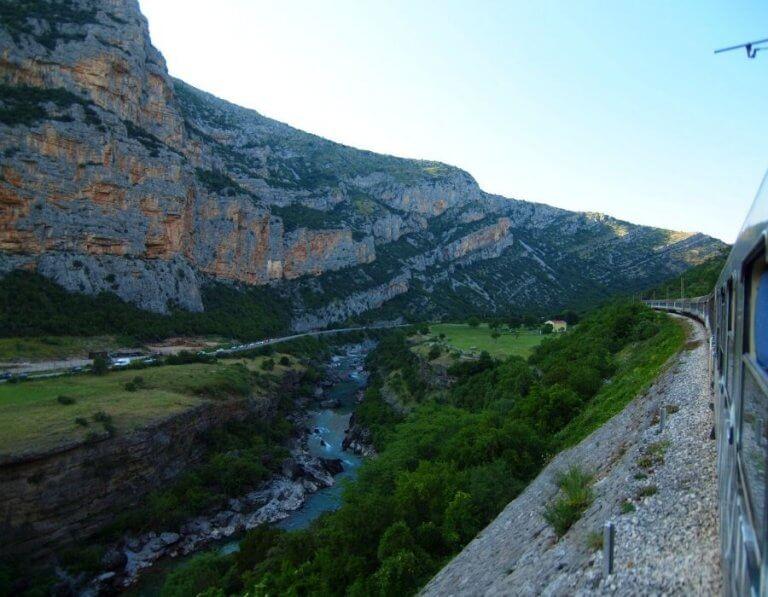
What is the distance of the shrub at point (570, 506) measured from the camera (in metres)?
8.57

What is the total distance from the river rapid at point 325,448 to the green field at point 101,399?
6936 mm

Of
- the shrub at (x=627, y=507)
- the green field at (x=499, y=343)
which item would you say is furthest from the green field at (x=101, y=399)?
the shrub at (x=627, y=507)

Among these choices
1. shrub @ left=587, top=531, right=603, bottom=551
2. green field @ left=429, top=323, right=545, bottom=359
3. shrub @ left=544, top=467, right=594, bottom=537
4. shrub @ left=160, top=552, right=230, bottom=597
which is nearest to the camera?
shrub @ left=587, top=531, right=603, bottom=551

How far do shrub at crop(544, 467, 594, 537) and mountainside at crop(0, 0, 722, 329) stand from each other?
58298 mm

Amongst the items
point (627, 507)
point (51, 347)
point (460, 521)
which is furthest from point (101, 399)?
point (627, 507)

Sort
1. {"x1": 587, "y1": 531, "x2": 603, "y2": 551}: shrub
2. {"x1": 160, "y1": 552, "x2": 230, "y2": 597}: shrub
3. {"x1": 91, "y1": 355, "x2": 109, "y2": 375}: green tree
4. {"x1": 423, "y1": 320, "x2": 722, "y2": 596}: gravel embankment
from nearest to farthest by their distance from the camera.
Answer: {"x1": 423, "y1": 320, "x2": 722, "y2": 596}: gravel embankment < {"x1": 587, "y1": 531, "x2": 603, "y2": 551}: shrub < {"x1": 160, "y1": 552, "x2": 230, "y2": 597}: shrub < {"x1": 91, "y1": 355, "x2": 109, "y2": 375}: green tree

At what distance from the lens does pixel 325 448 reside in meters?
37.4

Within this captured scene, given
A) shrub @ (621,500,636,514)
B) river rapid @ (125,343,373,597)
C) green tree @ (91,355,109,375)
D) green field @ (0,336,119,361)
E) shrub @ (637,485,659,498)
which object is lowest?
river rapid @ (125,343,373,597)

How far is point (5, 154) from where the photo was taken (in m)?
51.3

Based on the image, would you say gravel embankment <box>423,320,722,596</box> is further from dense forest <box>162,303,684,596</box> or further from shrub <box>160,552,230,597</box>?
shrub <box>160,552,230,597</box>

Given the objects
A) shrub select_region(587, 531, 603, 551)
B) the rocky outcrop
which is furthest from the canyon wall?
shrub select_region(587, 531, 603, 551)

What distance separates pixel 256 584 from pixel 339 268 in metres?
101

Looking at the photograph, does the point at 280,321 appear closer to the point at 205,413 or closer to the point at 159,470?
the point at 205,413

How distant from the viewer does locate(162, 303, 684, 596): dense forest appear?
42.0ft
